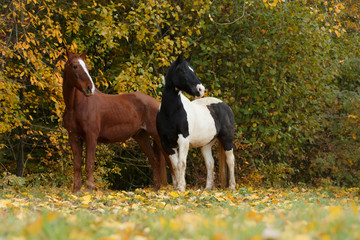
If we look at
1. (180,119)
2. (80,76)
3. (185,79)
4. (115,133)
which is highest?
(80,76)

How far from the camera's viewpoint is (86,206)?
17.1ft

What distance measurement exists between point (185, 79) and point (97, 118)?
1546 millimetres

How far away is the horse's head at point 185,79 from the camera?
7.54 meters

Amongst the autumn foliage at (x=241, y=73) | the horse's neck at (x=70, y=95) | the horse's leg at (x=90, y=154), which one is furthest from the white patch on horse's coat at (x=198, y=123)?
the autumn foliage at (x=241, y=73)

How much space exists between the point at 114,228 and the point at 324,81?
1071 centimetres

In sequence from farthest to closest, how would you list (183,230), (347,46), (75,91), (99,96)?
(347,46), (99,96), (75,91), (183,230)

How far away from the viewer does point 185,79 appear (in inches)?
300

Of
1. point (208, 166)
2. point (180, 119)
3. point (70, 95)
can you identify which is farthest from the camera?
point (208, 166)

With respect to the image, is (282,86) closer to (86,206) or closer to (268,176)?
(268,176)

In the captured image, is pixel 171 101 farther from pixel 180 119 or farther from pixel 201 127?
pixel 201 127

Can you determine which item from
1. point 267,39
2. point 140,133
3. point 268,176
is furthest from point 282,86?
point 140,133

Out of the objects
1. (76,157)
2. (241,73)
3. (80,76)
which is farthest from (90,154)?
(241,73)

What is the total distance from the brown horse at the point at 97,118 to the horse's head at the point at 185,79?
1153 mm

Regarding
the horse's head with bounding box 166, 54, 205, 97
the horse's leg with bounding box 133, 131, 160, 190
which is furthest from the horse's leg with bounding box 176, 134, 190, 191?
the horse's leg with bounding box 133, 131, 160, 190
